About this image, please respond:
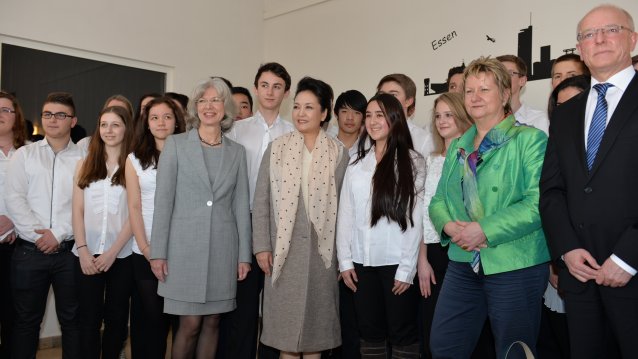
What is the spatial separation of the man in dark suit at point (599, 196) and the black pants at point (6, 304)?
3.26 metres

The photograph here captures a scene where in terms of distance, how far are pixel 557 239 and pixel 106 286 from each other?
2.60 meters

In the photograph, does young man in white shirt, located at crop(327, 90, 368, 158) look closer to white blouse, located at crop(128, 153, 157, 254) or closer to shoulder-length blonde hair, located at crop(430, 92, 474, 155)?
shoulder-length blonde hair, located at crop(430, 92, 474, 155)

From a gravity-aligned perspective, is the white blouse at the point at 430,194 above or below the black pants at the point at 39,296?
above

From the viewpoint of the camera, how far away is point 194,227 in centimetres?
299

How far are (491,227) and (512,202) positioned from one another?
0.17 meters

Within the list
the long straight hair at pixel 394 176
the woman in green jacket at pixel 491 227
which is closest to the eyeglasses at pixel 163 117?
the long straight hair at pixel 394 176

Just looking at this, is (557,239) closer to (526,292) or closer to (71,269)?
(526,292)

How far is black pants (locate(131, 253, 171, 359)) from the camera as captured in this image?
127 inches

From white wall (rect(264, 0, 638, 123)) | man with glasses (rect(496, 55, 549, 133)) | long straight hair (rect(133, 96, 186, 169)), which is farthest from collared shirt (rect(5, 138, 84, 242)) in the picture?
white wall (rect(264, 0, 638, 123))

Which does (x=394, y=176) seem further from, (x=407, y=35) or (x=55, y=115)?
(x=407, y=35)

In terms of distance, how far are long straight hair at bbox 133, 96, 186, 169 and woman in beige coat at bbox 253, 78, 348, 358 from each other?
648 millimetres

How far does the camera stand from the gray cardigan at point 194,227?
2967mm

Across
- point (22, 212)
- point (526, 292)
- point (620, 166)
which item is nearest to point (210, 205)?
point (22, 212)

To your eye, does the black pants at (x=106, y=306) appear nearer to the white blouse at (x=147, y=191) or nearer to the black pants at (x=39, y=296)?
the black pants at (x=39, y=296)
